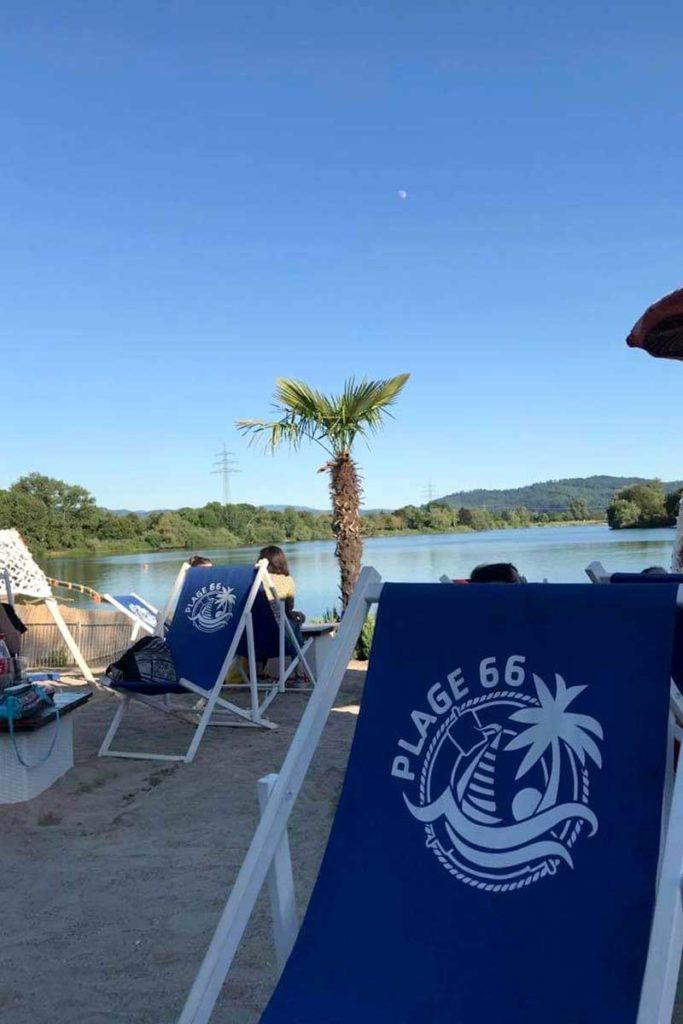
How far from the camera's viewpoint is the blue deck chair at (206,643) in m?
4.42

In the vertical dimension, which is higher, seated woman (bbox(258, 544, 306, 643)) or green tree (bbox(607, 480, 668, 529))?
green tree (bbox(607, 480, 668, 529))

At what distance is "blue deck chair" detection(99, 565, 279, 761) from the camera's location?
442cm

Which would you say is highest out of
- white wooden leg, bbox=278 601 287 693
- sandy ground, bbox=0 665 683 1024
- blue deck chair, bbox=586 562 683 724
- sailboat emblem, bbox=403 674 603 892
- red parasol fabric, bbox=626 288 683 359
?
red parasol fabric, bbox=626 288 683 359

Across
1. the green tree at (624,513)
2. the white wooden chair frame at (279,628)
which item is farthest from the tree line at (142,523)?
the white wooden chair frame at (279,628)

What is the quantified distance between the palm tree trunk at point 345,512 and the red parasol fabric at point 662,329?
282 inches

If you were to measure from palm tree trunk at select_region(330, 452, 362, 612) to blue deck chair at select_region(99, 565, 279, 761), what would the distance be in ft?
15.5

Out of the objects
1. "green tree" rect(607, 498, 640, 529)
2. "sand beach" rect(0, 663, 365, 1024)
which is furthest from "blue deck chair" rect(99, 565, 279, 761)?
"green tree" rect(607, 498, 640, 529)

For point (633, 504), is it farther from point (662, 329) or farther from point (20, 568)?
point (662, 329)

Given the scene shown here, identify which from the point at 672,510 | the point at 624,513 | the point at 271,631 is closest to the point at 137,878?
the point at 271,631

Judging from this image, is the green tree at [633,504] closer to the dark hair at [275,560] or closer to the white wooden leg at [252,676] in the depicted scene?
the dark hair at [275,560]

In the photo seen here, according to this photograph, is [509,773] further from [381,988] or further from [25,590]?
[25,590]

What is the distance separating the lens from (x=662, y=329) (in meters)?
2.76

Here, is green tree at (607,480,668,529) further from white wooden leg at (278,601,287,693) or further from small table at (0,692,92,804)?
small table at (0,692,92,804)

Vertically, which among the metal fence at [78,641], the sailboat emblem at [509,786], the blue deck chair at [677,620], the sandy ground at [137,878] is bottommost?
the sandy ground at [137,878]
